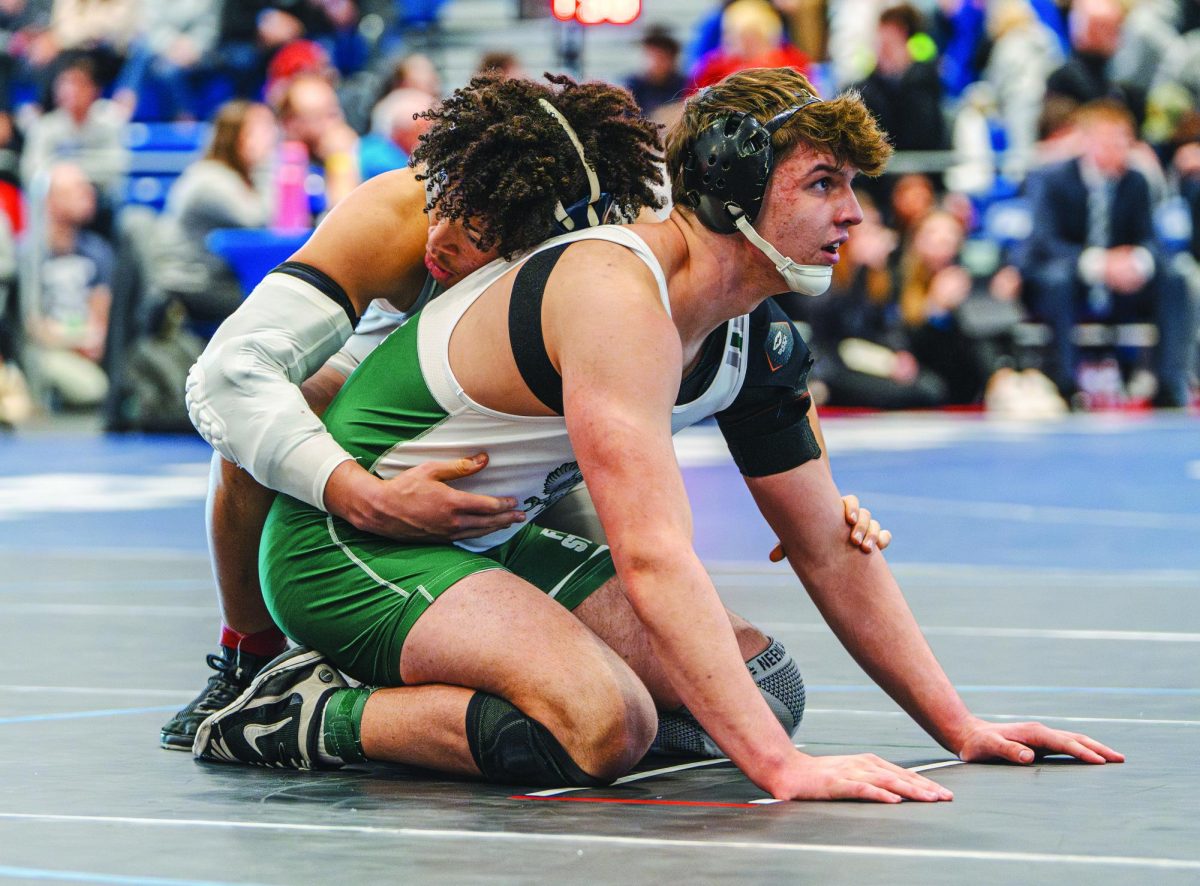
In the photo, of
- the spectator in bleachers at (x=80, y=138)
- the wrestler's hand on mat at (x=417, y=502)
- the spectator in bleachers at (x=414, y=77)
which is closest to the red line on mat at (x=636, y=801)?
the wrestler's hand on mat at (x=417, y=502)

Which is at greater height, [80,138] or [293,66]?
[293,66]

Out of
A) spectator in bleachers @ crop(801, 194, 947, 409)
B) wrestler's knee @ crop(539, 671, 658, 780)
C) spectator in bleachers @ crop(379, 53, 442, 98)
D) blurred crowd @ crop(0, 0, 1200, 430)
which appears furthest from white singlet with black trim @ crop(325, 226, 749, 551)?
spectator in bleachers @ crop(801, 194, 947, 409)

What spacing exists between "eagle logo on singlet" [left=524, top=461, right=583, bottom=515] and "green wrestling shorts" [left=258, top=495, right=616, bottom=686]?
4.4 inches

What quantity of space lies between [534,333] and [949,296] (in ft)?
31.7

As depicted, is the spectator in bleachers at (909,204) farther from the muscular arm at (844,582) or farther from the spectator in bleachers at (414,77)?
the muscular arm at (844,582)

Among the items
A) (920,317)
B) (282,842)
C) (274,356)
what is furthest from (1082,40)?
(282,842)

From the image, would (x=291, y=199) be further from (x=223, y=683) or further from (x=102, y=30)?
(x=223, y=683)

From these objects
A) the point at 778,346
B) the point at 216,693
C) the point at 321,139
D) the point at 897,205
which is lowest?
the point at 216,693

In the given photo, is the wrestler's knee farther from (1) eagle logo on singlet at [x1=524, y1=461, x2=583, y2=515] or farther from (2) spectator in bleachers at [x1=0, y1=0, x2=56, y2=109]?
(2) spectator in bleachers at [x1=0, y1=0, x2=56, y2=109]

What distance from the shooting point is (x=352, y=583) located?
3273 millimetres

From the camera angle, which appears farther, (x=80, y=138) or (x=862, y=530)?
(x=80, y=138)

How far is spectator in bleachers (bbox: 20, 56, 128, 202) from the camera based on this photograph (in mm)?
14070

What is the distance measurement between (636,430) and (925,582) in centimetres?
300

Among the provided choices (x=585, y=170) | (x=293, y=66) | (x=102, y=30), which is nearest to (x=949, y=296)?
(x=293, y=66)
